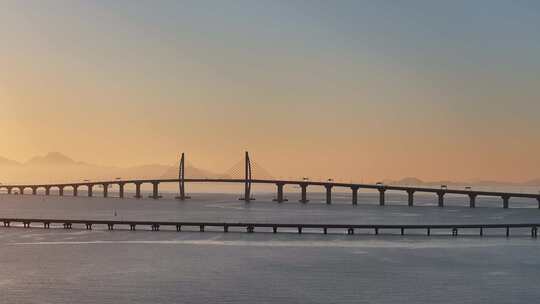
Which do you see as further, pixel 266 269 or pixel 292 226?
pixel 292 226

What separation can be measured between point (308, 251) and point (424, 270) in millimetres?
15880

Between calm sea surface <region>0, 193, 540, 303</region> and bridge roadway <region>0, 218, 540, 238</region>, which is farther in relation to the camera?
bridge roadway <region>0, 218, 540, 238</region>

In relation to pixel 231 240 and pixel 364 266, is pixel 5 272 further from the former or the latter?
pixel 231 240

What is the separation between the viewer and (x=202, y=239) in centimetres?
8606

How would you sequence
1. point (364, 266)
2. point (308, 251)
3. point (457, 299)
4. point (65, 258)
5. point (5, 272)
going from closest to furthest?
1. point (457, 299)
2. point (5, 272)
3. point (364, 266)
4. point (65, 258)
5. point (308, 251)

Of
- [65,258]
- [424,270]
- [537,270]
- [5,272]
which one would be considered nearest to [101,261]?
[65,258]

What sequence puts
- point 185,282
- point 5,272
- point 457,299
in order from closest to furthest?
1. point 457,299
2. point 185,282
3. point 5,272

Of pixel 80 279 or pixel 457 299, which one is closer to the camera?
pixel 457 299

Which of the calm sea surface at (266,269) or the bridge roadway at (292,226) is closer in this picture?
the calm sea surface at (266,269)

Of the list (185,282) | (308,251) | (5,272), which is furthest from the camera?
(308,251)

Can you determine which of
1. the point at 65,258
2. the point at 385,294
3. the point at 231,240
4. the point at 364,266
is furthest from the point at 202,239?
the point at 385,294

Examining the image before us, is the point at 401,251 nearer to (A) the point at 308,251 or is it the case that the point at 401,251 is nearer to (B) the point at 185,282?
(A) the point at 308,251

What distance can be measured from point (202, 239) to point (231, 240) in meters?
4.07

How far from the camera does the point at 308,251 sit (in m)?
70.8
